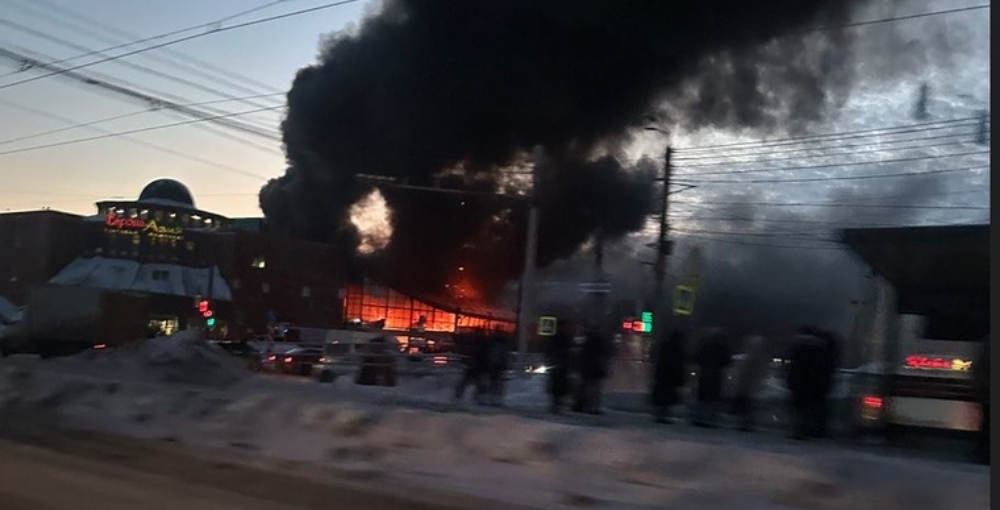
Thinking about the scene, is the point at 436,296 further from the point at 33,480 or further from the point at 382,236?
the point at 33,480

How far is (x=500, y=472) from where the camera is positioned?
10336mm

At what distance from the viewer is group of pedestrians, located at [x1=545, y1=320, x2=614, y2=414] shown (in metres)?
17.0

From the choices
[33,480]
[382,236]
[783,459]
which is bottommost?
[33,480]

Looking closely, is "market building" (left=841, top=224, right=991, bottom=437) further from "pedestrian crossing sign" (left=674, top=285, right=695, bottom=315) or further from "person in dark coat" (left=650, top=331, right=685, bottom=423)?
"pedestrian crossing sign" (left=674, top=285, right=695, bottom=315)

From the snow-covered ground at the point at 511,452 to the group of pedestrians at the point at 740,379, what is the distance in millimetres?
919

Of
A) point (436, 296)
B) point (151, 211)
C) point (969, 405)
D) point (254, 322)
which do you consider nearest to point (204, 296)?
point (254, 322)

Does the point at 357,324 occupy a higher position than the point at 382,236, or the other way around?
the point at 382,236

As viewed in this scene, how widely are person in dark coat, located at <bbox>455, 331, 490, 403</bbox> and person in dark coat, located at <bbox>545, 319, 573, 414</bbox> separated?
5.78ft

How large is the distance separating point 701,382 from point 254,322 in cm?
5107

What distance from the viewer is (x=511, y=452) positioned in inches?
422

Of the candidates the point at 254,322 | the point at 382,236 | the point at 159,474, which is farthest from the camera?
the point at 254,322

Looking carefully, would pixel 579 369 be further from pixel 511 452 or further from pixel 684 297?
pixel 511 452

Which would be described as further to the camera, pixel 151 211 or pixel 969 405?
pixel 151 211

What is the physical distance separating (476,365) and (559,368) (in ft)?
7.67
